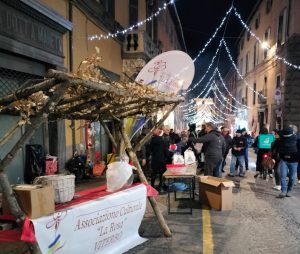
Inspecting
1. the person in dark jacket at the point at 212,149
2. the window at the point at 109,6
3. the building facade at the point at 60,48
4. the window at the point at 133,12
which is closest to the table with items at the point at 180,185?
the person in dark jacket at the point at 212,149

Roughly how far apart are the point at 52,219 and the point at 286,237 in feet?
13.3

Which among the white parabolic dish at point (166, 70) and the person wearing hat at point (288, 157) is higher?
the white parabolic dish at point (166, 70)

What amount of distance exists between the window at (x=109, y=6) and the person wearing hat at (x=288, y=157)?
25.5ft

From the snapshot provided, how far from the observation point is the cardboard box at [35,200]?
353 cm

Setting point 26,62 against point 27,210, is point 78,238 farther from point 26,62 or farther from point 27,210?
point 26,62

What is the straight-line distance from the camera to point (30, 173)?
25.3ft

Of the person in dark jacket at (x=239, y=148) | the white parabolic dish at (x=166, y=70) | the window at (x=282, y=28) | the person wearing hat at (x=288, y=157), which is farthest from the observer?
the window at (x=282, y=28)

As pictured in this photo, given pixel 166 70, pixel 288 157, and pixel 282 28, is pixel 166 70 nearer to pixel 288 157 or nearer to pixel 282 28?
pixel 288 157

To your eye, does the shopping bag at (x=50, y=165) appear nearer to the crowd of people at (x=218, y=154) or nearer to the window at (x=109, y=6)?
the crowd of people at (x=218, y=154)

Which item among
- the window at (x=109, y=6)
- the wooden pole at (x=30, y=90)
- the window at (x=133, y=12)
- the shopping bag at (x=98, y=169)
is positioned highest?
the window at (x=133, y=12)

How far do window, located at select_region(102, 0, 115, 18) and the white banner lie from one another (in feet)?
28.8

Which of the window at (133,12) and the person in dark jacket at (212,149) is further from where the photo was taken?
the window at (133,12)

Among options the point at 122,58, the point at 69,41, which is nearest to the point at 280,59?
the point at 122,58

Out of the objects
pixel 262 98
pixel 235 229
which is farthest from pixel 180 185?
pixel 262 98
